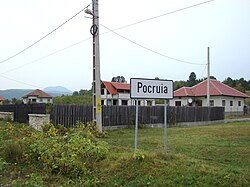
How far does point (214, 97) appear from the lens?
4681 cm

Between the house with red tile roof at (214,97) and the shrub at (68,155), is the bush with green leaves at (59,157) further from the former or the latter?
the house with red tile roof at (214,97)

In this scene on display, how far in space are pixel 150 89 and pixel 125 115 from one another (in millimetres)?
15021

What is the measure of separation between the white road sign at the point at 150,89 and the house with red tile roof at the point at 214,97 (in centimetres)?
3890

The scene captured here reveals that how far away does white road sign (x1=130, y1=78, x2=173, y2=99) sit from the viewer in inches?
276

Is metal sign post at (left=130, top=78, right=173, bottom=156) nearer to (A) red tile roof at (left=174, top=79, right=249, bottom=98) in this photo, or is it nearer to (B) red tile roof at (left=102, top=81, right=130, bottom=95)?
(A) red tile roof at (left=174, top=79, right=249, bottom=98)

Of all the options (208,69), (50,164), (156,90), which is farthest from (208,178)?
(208,69)

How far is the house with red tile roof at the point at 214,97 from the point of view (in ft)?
153

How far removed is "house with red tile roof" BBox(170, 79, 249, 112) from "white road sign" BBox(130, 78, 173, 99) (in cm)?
3890

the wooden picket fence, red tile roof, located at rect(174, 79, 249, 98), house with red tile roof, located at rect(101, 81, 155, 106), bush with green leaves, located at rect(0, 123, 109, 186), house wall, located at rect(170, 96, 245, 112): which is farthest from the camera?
house with red tile roof, located at rect(101, 81, 155, 106)

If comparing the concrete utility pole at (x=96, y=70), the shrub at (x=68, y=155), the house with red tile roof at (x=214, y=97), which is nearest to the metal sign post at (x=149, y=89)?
the shrub at (x=68, y=155)

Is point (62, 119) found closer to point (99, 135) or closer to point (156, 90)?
point (99, 135)

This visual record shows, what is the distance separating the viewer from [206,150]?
32.7 ft

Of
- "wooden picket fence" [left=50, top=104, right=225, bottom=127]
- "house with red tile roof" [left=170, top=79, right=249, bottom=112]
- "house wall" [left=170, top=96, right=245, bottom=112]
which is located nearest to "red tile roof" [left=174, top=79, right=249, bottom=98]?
"house with red tile roof" [left=170, top=79, right=249, bottom=112]

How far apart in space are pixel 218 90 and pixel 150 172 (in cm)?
4313
